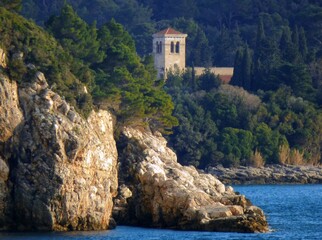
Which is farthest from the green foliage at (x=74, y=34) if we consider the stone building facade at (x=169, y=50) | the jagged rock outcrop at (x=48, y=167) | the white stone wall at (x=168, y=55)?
the white stone wall at (x=168, y=55)

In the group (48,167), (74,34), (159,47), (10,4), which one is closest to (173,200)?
(48,167)

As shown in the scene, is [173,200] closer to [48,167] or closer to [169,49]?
Result: [48,167]

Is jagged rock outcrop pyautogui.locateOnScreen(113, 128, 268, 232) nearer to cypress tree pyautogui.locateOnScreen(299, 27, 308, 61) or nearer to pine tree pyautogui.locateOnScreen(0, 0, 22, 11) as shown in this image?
pine tree pyautogui.locateOnScreen(0, 0, 22, 11)

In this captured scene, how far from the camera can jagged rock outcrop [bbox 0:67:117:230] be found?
198ft

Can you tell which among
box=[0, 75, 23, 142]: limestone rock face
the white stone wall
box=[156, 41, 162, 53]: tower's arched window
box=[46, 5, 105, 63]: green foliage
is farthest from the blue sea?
box=[156, 41, 162, 53]: tower's arched window

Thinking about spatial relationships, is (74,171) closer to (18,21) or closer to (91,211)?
(91,211)

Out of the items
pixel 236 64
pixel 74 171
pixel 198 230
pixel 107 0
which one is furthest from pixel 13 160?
pixel 107 0

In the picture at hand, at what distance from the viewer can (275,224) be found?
68562 mm

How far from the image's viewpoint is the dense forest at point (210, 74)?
81.1 meters

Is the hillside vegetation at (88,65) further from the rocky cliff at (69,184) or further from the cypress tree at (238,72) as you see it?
the cypress tree at (238,72)

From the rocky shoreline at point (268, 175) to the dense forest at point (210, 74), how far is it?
1252 mm

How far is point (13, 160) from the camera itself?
61.5 metres

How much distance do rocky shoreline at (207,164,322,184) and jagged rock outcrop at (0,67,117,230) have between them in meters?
40.4

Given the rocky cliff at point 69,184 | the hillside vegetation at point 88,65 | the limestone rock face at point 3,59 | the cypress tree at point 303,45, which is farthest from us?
the cypress tree at point 303,45
